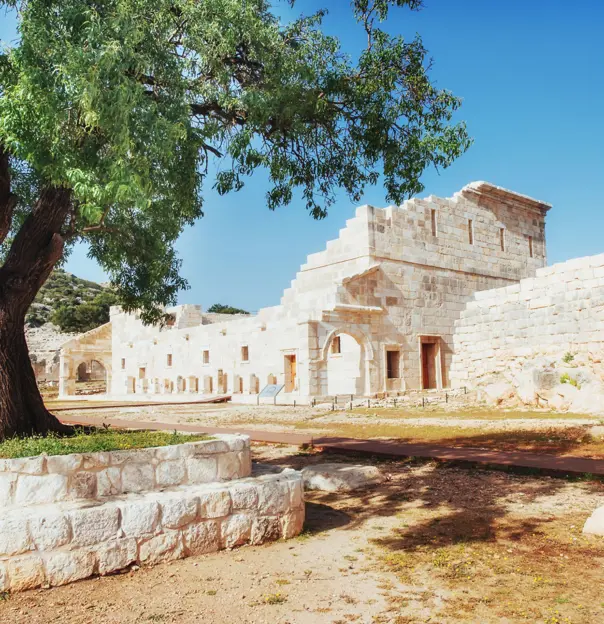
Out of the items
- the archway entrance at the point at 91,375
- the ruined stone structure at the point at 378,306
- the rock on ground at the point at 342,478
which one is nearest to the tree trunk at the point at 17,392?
the rock on ground at the point at 342,478

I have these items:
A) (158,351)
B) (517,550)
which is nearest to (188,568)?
(517,550)

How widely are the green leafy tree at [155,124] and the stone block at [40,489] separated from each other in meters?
1.74

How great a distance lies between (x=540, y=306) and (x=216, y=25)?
614 inches

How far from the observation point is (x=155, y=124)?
18.8 feet

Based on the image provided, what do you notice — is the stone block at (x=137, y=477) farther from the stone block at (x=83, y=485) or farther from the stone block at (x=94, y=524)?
the stone block at (x=94, y=524)

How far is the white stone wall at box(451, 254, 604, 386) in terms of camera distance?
17984 millimetres

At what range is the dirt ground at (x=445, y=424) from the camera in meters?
10.1

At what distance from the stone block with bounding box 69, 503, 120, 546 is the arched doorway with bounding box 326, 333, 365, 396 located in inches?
754

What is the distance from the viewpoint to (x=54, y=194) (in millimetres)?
6770

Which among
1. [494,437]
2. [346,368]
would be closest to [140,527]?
[494,437]

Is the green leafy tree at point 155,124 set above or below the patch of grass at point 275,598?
above

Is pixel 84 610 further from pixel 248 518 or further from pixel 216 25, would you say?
pixel 216 25

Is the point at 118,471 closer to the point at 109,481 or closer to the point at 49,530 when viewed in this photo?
the point at 109,481

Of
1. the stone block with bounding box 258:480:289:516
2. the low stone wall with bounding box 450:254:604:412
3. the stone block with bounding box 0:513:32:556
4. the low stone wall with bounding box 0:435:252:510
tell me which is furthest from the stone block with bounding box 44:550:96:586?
the low stone wall with bounding box 450:254:604:412
